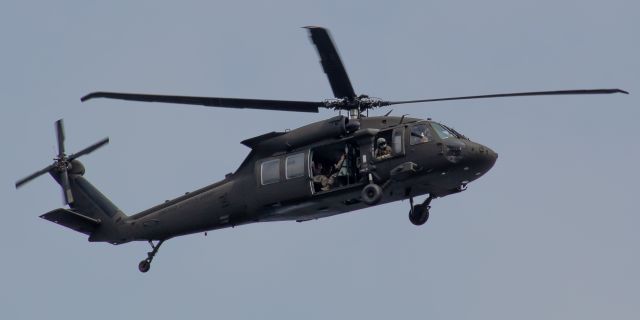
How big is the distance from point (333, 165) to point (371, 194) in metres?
2.12

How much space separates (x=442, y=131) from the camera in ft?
98.8

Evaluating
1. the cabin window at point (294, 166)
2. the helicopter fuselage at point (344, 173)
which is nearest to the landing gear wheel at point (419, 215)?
the helicopter fuselage at point (344, 173)

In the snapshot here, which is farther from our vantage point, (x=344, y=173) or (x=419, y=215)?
(x=419, y=215)

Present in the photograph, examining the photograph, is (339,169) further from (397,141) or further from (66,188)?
(66,188)

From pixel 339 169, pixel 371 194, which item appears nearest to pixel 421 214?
pixel 371 194

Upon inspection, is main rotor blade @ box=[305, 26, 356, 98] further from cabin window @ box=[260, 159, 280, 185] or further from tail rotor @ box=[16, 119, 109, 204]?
tail rotor @ box=[16, 119, 109, 204]

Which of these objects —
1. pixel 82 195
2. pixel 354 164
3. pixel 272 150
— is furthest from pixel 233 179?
pixel 82 195

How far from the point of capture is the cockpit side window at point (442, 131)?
2988 cm

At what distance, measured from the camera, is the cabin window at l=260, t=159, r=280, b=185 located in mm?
31156

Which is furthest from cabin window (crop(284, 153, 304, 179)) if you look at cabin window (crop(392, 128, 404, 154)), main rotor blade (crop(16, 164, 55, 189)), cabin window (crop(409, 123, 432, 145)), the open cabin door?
main rotor blade (crop(16, 164, 55, 189))

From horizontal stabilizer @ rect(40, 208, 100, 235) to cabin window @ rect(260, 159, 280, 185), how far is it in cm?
709

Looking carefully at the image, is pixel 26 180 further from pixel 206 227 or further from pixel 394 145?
pixel 394 145

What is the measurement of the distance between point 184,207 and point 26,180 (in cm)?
558

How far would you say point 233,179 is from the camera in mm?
32500
